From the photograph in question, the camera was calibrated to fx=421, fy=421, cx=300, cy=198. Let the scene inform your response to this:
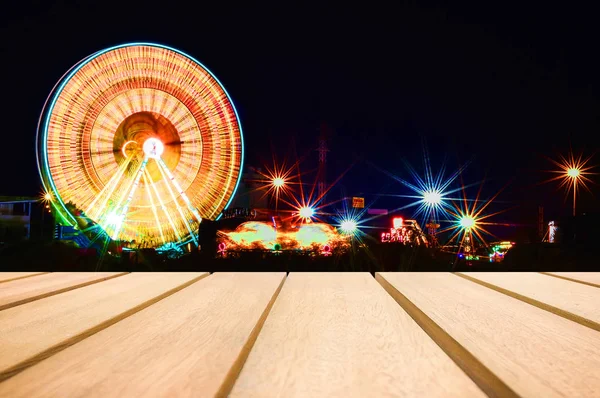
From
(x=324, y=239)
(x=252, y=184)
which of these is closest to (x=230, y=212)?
(x=324, y=239)

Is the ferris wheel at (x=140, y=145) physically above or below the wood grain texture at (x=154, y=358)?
above

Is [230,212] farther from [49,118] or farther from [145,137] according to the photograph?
[49,118]

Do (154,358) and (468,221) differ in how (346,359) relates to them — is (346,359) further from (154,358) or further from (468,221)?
(468,221)

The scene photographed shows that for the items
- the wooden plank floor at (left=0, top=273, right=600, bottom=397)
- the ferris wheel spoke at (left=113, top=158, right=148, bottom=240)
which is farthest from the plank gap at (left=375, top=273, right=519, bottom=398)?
the ferris wheel spoke at (left=113, top=158, right=148, bottom=240)

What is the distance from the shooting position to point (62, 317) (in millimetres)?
654

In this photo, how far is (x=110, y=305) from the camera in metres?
0.76

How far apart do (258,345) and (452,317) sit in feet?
1.05

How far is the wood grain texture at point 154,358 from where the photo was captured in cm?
36

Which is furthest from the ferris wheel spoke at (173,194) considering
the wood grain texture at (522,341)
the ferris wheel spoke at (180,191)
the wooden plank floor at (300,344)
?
the wood grain texture at (522,341)

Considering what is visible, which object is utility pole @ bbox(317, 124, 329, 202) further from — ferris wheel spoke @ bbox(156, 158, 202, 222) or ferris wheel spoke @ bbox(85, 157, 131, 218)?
ferris wheel spoke @ bbox(85, 157, 131, 218)

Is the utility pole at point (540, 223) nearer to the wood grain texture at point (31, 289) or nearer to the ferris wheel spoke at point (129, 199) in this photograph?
the ferris wheel spoke at point (129, 199)

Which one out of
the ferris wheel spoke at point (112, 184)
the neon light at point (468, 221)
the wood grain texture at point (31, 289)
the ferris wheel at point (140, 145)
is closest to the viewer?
the wood grain texture at point (31, 289)

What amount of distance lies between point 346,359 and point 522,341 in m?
0.24

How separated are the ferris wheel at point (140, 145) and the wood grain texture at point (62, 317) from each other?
29.4 feet
